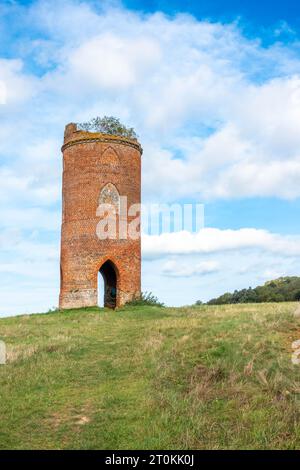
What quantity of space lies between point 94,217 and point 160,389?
15420 millimetres

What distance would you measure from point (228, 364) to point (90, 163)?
53.3 ft

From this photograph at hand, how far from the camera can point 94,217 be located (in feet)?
77.7

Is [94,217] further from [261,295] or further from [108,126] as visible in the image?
[261,295]

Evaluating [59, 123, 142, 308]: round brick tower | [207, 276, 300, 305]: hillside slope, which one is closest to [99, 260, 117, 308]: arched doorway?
[59, 123, 142, 308]: round brick tower

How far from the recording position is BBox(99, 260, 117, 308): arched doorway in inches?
1017

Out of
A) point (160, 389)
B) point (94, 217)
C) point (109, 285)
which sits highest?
point (94, 217)

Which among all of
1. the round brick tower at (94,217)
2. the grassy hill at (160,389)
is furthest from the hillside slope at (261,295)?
the grassy hill at (160,389)

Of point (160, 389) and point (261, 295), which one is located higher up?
point (261, 295)

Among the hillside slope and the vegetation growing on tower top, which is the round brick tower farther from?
the hillside slope

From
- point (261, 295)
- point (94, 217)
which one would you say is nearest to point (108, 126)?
point (94, 217)

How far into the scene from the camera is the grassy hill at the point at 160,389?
23.3ft

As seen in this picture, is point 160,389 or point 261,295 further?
point 261,295

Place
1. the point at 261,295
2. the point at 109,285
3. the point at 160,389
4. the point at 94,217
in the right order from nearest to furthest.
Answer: the point at 160,389
the point at 94,217
the point at 109,285
the point at 261,295
